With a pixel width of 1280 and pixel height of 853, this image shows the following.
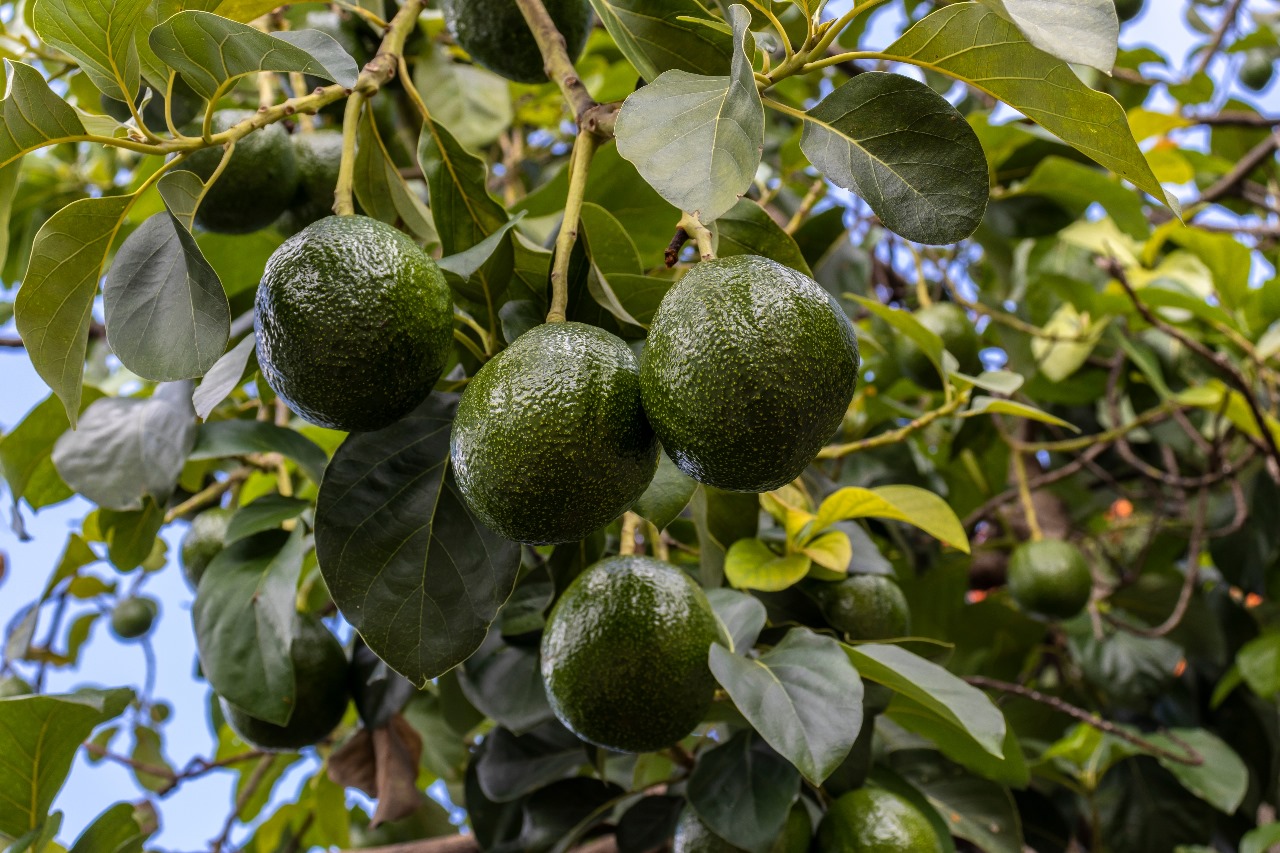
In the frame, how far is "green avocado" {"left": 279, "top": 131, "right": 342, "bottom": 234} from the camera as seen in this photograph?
1.17 metres

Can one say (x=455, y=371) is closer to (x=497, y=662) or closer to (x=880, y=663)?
(x=497, y=662)

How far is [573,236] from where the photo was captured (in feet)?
2.47

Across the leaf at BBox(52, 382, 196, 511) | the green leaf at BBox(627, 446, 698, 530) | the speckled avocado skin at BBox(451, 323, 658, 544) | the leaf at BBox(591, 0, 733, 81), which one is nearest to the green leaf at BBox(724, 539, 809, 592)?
the green leaf at BBox(627, 446, 698, 530)

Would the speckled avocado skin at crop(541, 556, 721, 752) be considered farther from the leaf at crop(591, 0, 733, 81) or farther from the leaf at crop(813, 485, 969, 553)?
the leaf at crop(591, 0, 733, 81)

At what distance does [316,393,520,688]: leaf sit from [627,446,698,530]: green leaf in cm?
11

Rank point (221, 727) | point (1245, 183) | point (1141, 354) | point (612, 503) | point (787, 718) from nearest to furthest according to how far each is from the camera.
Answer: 1. point (612, 503)
2. point (787, 718)
3. point (1141, 354)
4. point (221, 727)
5. point (1245, 183)

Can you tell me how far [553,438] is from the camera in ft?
2.16

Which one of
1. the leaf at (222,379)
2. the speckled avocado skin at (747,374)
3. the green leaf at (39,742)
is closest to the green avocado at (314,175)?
the leaf at (222,379)

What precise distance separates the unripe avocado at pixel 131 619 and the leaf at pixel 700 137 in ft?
6.17

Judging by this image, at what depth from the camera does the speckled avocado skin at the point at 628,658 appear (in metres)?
0.82

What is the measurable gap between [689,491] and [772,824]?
0.33 m

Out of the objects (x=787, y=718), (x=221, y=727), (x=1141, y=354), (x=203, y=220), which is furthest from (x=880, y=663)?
(x=221, y=727)

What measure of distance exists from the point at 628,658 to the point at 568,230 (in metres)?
0.34

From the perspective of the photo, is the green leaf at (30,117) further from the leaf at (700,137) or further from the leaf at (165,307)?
the leaf at (700,137)
